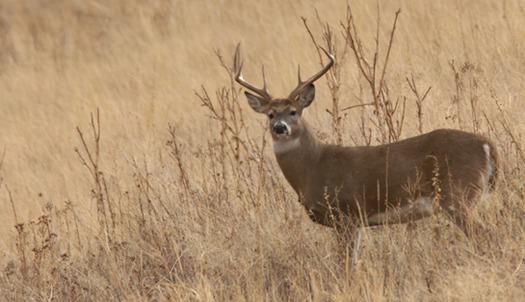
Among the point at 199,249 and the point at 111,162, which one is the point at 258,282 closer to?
the point at 199,249

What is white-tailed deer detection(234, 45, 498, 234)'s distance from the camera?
6.61 meters

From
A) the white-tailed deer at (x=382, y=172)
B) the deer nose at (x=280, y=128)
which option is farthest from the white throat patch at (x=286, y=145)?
the deer nose at (x=280, y=128)

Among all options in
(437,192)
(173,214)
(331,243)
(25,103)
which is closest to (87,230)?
(173,214)

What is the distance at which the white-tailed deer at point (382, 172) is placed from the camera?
6.61m

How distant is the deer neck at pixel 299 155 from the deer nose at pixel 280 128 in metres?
0.18

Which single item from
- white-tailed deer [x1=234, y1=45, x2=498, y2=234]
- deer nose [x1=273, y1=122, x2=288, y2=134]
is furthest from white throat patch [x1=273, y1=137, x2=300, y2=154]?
deer nose [x1=273, y1=122, x2=288, y2=134]

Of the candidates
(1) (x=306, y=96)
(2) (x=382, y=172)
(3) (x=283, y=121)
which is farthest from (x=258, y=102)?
(2) (x=382, y=172)

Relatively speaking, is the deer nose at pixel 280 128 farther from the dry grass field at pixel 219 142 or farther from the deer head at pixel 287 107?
the dry grass field at pixel 219 142

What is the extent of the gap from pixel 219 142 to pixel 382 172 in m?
2.67

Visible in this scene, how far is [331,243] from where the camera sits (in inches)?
284

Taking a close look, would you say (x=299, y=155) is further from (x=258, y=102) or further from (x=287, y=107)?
(x=258, y=102)

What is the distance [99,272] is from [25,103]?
722cm

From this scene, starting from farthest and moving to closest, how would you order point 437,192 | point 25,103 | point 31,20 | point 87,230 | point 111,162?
point 31,20
point 25,103
point 111,162
point 87,230
point 437,192

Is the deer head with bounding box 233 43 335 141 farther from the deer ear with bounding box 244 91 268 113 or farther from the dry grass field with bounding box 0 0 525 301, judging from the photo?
the dry grass field with bounding box 0 0 525 301
